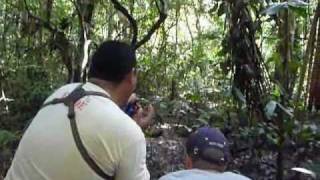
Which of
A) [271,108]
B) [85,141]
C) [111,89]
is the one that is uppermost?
[111,89]

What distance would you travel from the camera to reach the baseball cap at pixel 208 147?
2.43 m

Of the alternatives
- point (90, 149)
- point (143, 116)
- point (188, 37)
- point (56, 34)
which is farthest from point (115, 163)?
point (188, 37)

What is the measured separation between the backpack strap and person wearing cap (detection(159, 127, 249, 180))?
0.51 meters

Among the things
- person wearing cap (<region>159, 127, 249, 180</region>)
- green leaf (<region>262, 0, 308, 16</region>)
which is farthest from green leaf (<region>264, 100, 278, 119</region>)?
person wearing cap (<region>159, 127, 249, 180</region>)

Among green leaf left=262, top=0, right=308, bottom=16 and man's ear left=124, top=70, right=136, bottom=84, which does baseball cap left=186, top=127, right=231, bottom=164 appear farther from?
green leaf left=262, top=0, right=308, bottom=16

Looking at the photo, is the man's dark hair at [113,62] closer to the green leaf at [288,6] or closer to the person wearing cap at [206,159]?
the person wearing cap at [206,159]

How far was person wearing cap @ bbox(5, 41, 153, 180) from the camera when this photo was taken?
191 centimetres

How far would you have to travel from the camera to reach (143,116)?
2.43 metres

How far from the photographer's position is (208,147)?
8.04 feet

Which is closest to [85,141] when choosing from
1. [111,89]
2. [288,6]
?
[111,89]

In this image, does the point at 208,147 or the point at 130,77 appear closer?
the point at 130,77

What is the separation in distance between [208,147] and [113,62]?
0.63 m

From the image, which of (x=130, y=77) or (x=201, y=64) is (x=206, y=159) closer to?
(x=130, y=77)

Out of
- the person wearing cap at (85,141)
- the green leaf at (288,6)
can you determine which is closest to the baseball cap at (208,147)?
the person wearing cap at (85,141)
